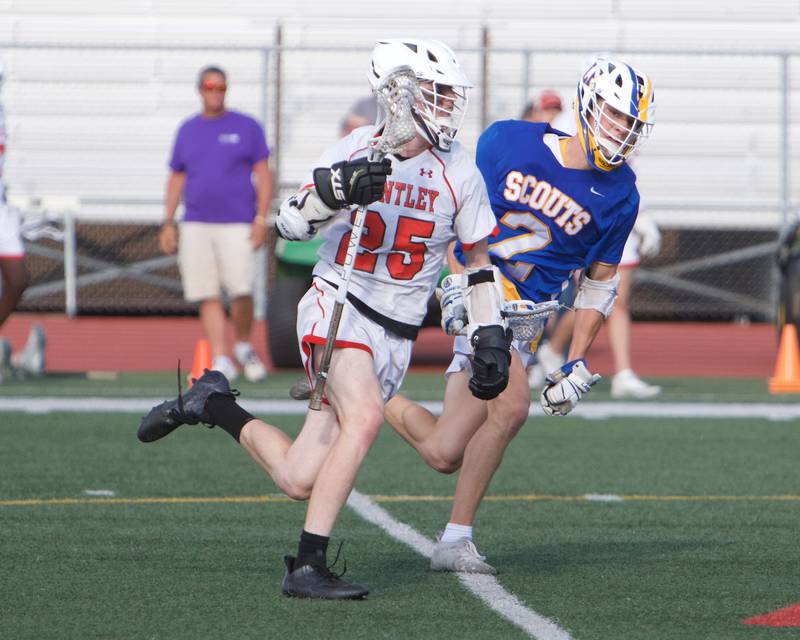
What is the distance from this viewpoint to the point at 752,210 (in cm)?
1762

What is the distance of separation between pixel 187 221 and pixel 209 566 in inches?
275

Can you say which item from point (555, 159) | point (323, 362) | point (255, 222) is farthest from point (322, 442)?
point (255, 222)

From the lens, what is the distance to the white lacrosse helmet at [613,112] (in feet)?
20.3

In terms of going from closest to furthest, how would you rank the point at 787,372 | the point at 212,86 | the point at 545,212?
the point at 545,212 < the point at 787,372 < the point at 212,86

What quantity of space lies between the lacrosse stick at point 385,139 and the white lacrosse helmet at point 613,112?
2.95ft

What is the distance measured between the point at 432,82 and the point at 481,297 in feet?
2.41

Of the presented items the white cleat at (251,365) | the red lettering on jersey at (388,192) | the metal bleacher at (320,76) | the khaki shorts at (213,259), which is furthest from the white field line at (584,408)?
the metal bleacher at (320,76)

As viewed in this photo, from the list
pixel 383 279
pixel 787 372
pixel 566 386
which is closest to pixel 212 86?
pixel 787 372

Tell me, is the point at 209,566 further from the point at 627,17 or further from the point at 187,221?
the point at 627,17

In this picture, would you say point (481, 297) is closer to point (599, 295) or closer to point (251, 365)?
point (599, 295)

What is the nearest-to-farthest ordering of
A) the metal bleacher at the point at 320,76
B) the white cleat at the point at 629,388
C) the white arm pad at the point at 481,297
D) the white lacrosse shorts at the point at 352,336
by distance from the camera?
the white lacrosse shorts at the point at 352,336 → the white arm pad at the point at 481,297 → the white cleat at the point at 629,388 → the metal bleacher at the point at 320,76

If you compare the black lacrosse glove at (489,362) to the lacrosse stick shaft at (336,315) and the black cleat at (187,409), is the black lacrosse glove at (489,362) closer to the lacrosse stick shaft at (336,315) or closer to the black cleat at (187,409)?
the lacrosse stick shaft at (336,315)

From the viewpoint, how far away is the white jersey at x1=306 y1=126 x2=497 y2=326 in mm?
5660

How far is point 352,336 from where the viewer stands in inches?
222
